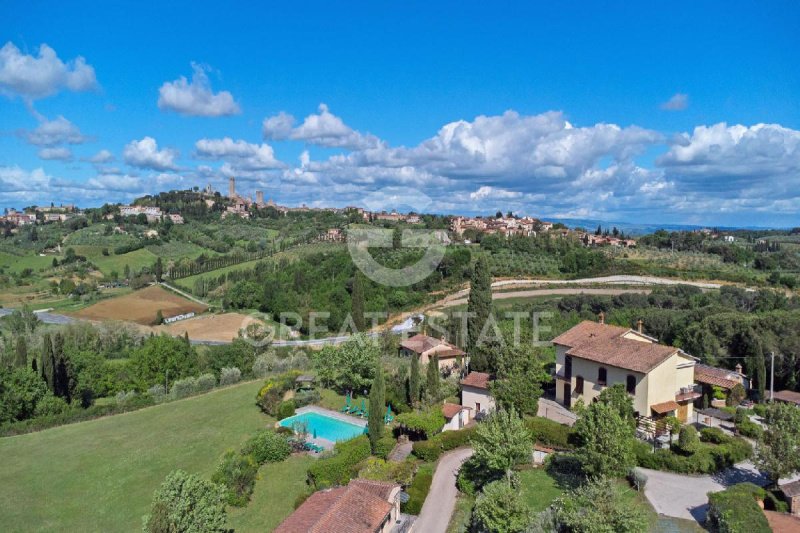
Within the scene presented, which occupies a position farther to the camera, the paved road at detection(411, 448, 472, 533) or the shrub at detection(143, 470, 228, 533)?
the paved road at detection(411, 448, 472, 533)

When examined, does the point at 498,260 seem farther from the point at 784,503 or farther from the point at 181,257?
the point at 181,257

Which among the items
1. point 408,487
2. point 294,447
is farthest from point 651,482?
point 294,447

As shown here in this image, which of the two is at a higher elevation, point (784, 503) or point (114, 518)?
point (784, 503)

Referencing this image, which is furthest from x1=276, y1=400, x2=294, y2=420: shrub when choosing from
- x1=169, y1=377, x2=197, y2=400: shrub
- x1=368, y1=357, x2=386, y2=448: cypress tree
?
x1=169, y1=377, x2=197, y2=400: shrub

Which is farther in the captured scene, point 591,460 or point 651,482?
point 651,482

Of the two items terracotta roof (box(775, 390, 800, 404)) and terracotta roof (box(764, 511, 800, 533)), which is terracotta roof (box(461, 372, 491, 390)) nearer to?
terracotta roof (box(764, 511, 800, 533))

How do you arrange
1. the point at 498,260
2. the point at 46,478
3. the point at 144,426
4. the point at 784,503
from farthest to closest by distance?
the point at 498,260, the point at 144,426, the point at 46,478, the point at 784,503

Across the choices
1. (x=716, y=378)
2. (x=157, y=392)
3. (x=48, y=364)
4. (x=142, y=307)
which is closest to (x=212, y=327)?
(x=142, y=307)

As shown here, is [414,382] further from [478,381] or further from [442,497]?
[442,497]
